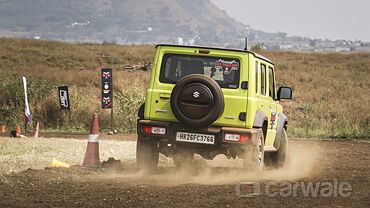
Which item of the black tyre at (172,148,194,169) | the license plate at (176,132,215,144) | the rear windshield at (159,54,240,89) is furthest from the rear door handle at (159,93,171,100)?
the black tyre at (172,148,194,169)

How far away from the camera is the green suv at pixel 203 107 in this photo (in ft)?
30.9

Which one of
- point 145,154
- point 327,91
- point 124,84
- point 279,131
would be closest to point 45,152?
point 145,154

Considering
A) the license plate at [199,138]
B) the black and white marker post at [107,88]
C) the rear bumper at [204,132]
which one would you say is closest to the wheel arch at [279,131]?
the rear bumper at [204,132]

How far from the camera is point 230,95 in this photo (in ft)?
31.8

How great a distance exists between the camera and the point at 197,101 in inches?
371

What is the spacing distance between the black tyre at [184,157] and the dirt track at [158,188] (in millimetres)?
172

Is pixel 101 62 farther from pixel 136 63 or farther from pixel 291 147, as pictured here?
pixel 291 147

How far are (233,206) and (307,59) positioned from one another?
185 ft

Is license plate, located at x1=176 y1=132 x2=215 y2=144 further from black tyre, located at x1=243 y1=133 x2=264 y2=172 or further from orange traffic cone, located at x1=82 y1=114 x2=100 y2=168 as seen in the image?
orange traffic cone, located at x1=82 y1=114 x2=100 y2=168

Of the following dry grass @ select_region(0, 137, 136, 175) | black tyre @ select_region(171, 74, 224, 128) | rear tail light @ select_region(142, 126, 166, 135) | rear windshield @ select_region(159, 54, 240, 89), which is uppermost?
rear windshield @ select_region(159, 54, 240, 89)

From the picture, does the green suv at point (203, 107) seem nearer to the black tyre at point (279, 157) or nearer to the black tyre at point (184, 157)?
the black tyre at point (184, 157)

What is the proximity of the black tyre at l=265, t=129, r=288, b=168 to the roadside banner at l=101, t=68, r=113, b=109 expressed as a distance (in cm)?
1217

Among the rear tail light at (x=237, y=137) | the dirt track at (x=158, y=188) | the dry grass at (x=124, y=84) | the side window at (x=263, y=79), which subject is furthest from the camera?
the dry grass at (x=124, y=84)

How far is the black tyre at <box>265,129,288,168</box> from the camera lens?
1232 cm
